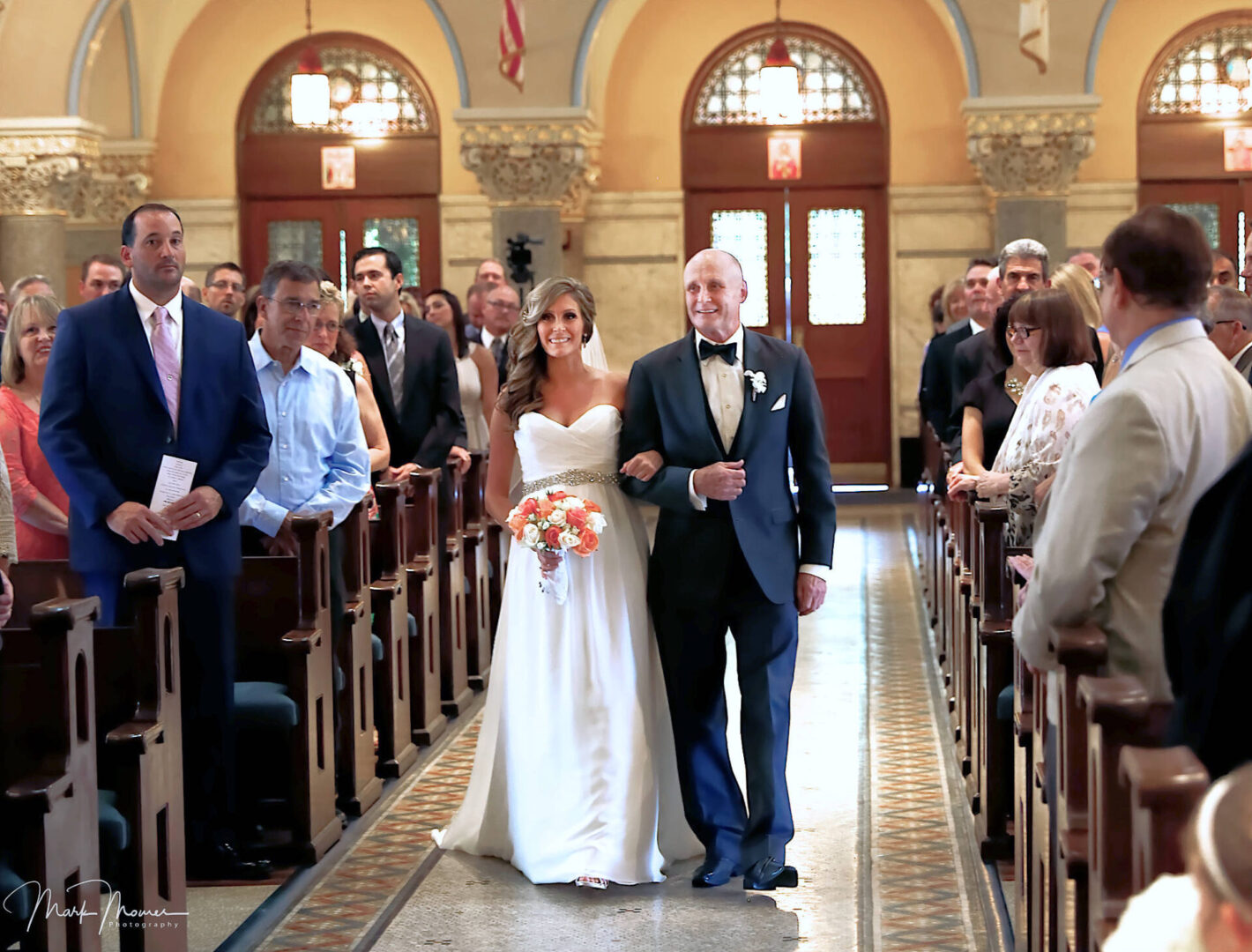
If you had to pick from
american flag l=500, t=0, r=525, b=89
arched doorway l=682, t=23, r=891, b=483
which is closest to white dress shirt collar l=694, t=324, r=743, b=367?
american flag l=500, t=0, r=525, b=89

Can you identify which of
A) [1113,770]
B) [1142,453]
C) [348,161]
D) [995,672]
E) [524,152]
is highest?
[348,161]

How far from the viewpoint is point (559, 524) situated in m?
4.66

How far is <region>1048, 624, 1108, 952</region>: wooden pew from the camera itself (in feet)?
9.12

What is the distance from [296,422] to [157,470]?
2.92ft

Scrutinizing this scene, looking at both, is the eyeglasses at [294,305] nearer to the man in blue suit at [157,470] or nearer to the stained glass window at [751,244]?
the man in blue suit at [157,470]

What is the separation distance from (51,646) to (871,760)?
12.1ft

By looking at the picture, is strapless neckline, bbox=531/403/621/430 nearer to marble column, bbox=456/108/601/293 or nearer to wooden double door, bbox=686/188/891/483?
marble column, bbox=456/108/601/293

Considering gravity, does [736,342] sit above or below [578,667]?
above

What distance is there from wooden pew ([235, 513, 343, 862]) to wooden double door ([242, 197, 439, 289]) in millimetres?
10762

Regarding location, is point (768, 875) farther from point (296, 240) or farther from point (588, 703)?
point (296, 240)

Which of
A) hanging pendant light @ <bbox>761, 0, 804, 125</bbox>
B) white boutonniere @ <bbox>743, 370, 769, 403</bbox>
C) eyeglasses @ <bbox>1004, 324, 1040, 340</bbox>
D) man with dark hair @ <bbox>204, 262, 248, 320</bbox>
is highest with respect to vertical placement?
hanging pendant light @ <bbox>761, 0, 804, 125</bbox>

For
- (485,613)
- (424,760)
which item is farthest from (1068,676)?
(485,613)

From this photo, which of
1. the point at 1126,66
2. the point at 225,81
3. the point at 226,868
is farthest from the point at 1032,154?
the point at 226,868

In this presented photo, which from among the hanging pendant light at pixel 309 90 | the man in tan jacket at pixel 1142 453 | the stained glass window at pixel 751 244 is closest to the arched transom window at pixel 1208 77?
the stained glass window at pixel 751 244
